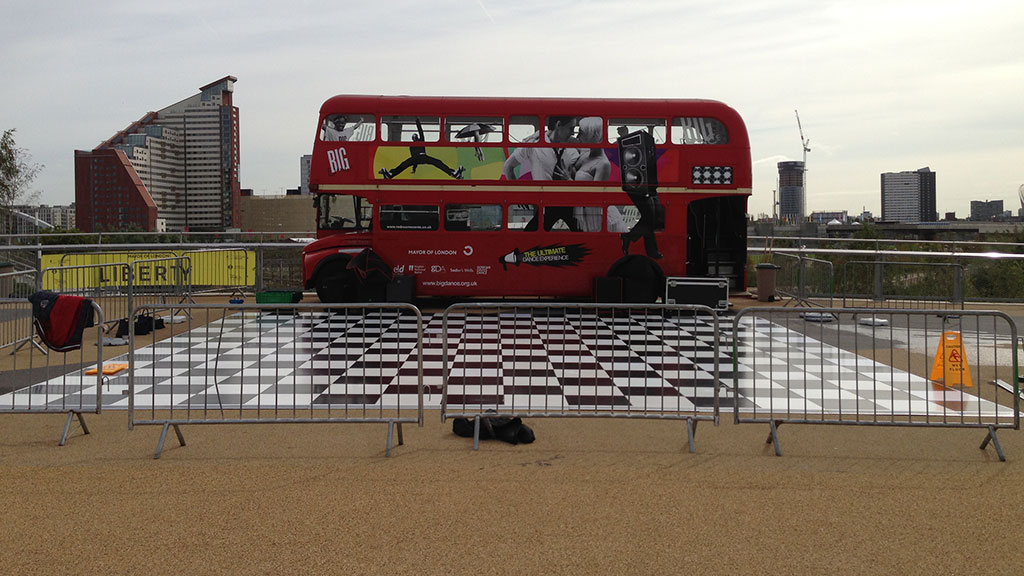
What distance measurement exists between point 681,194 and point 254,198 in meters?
80.2

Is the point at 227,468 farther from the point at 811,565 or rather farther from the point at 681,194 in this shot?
the point at 681,194

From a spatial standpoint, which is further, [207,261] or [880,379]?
[207,261]

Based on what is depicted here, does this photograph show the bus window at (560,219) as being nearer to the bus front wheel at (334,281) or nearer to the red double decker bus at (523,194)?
the red double decker bus at (523,194)

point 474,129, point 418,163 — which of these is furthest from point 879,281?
point 418,163

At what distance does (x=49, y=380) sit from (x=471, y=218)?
27.9 ft

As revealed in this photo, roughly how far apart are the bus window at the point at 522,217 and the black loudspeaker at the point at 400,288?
2103mm

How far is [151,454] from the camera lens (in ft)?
18.5

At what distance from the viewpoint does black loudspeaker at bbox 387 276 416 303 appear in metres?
15.3

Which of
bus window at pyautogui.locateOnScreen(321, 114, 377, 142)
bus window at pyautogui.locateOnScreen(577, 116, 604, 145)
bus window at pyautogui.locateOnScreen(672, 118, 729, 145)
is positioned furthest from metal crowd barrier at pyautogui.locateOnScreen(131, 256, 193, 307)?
bus window at pyautogui.locateOnScreen(672, 118, 729, 145)

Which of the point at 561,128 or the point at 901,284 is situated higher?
the point at 561,128

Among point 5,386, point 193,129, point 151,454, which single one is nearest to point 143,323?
point 5,386

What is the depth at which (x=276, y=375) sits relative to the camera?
6.35 meters

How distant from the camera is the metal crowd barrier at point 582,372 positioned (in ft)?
20.4

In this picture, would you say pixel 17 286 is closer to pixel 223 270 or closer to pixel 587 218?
pixel 223 270
